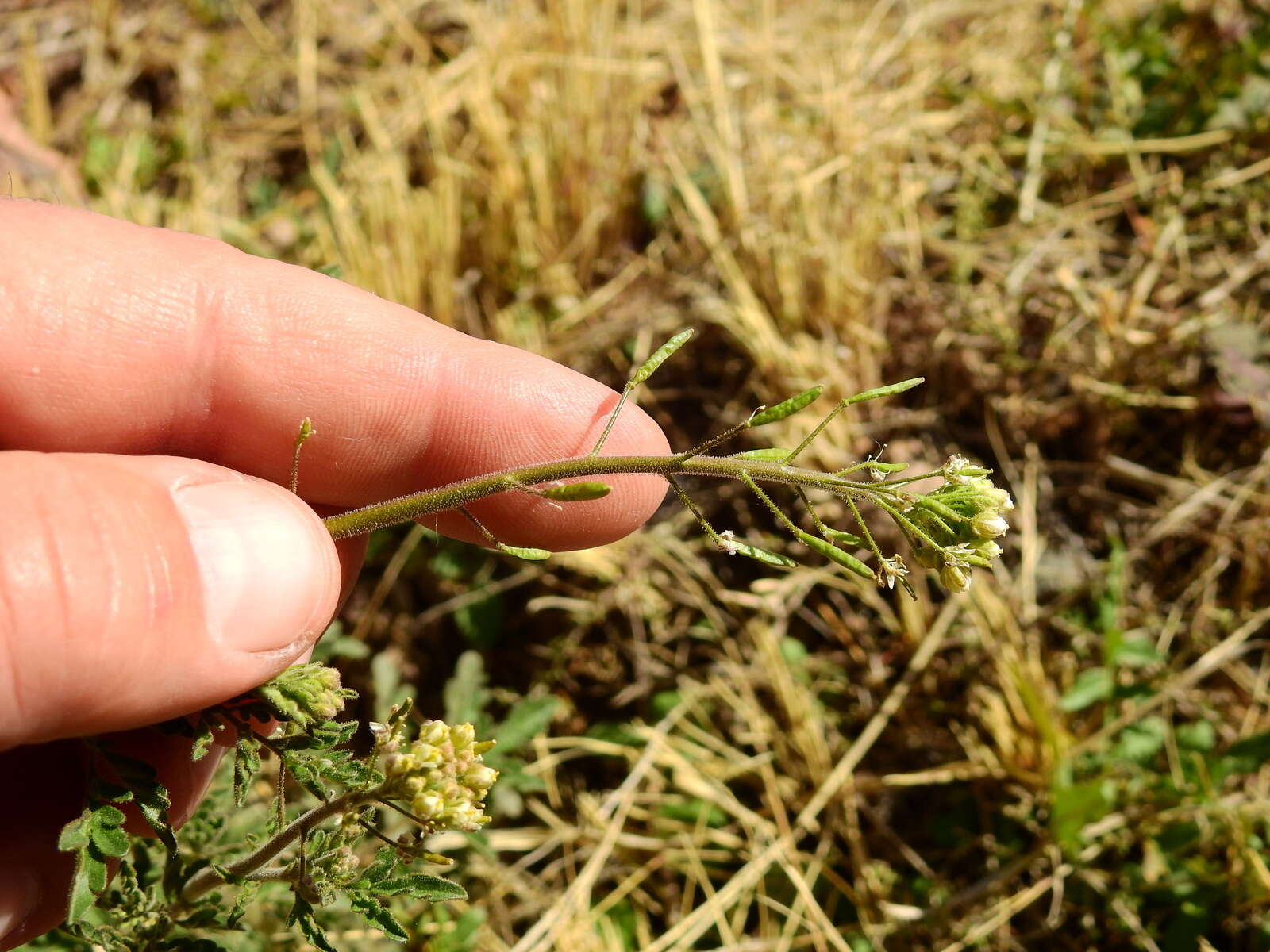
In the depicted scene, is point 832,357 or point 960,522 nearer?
point 960,522

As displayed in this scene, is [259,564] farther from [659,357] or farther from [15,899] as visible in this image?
[15,899]

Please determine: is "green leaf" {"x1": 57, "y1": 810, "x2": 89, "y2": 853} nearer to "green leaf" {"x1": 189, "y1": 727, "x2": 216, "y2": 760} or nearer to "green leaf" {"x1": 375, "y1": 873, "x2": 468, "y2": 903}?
"green leaf" {"x1": 189, "y1": 727, "x2": 216, "y2": 760}

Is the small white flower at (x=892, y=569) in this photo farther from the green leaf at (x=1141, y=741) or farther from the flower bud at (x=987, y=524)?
the green leaf at (x=1141, y=741)

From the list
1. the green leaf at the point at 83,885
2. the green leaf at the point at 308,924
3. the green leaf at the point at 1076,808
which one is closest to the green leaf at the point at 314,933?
the green leaf at the point at 308,924

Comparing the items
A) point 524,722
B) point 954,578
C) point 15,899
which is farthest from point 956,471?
point 15,899

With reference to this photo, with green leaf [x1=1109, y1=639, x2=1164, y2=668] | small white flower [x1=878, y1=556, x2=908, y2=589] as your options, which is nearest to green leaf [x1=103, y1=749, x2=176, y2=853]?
small white flower [x1=878, y1=556, x2=908, y2=589]

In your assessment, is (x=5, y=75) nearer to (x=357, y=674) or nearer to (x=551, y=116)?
(x=551, y=116)
